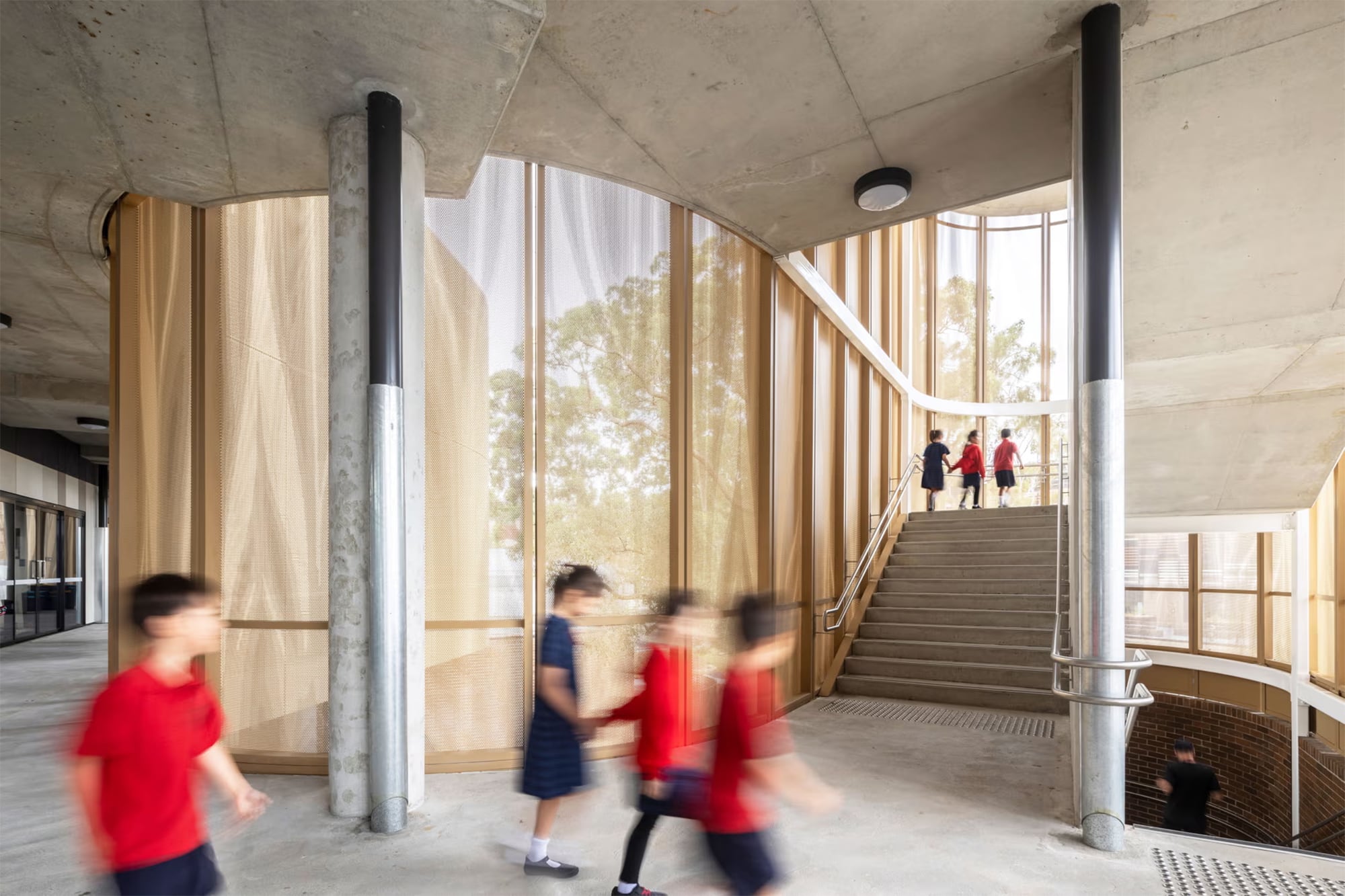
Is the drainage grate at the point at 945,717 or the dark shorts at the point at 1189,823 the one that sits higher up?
the drainage grate at the point at 945,717

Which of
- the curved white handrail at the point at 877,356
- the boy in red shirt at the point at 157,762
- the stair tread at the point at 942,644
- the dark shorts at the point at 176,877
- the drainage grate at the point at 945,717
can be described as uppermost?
the curved white handrail at the point at 877,356

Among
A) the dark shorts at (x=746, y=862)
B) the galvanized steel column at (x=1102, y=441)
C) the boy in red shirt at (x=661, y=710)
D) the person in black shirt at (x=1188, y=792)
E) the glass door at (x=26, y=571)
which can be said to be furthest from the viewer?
the glass door at (x=26, y=571)

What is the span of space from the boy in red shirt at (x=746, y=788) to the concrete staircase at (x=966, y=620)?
19.2ft

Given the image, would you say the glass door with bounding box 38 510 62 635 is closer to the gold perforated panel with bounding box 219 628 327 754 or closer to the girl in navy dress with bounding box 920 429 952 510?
the gold perforated panel with bounding box 219 628 327 754

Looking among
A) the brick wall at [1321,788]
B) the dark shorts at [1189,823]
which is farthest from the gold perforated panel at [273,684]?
the brick wall at [1321,788]

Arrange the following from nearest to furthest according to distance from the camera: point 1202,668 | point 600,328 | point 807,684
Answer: point 600,328 → point 807,684 → point 1202,668

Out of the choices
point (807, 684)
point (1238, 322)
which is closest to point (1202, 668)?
point (807, 684)

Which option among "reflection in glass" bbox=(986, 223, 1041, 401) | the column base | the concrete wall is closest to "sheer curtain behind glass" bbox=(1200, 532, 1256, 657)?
"reflection in glass" bbox=(986, 223, 1041, 401)

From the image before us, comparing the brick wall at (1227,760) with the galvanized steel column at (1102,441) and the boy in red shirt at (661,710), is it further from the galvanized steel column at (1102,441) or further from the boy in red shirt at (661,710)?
the boy in red shirt at (661,710)

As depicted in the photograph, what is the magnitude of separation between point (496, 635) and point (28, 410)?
13.3m

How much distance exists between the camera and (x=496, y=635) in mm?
5199

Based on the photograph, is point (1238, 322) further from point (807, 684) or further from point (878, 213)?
point (807, 684)

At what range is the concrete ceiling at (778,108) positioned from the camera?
371cm

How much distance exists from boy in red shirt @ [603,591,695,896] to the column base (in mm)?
2385
